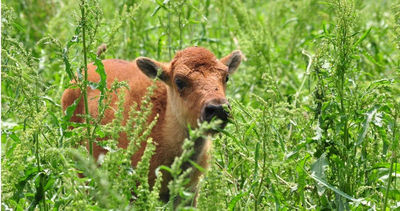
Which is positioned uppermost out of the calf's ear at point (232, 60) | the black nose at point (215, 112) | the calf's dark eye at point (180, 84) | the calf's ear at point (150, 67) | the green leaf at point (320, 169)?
the calf's ear at point (232, 60)

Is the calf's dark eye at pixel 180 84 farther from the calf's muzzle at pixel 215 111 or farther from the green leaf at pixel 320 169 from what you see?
the green leaf at pixel 320 169

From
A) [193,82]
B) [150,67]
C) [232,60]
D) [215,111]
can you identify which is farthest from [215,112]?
[232,60]

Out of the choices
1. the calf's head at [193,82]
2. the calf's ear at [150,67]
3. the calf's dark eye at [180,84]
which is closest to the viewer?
the calf's head at [193,82]

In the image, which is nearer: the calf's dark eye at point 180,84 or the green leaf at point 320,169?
the green leaf at point 320,169

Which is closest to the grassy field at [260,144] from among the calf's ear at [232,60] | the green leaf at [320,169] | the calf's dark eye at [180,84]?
the green leaf at [320,169]

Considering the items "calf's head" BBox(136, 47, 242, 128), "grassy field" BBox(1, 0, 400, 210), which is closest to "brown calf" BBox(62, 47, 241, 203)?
"calf's head" BBox(136, 47, 242, 128)

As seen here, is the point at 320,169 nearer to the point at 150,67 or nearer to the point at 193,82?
the point at 193,82

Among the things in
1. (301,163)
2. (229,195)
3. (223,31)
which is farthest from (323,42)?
(223,31)

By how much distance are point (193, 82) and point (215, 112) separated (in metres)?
0.57

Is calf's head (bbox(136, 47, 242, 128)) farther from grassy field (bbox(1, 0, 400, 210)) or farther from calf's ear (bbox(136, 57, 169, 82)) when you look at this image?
grassy field (bbox(1, 0, 400, 210))

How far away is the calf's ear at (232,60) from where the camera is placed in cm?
645

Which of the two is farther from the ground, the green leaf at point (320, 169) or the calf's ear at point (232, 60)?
the calf's ear at point (232, 60)

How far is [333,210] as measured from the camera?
467 centimetres

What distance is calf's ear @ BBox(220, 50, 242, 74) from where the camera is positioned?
21.2 ft
